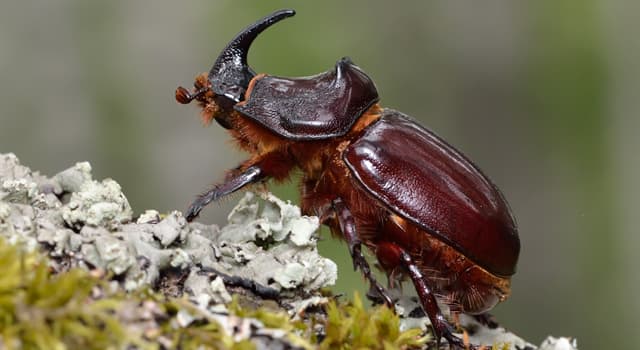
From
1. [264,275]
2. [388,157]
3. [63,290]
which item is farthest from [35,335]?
[388,157]

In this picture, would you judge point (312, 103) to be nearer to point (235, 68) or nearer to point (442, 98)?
point (235, 68)

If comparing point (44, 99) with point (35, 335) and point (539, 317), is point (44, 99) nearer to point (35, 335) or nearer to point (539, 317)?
Result: point (539, 317)

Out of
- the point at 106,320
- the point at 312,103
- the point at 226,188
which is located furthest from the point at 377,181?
the point at 106,320

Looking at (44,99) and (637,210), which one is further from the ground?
(44,99)

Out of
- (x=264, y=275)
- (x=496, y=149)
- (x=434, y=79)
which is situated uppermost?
(x=264, y=275)

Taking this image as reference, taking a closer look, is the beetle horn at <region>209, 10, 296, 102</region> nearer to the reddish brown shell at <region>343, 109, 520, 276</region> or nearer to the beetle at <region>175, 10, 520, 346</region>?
the beetle at <region>175, 10, 520, 346</region>

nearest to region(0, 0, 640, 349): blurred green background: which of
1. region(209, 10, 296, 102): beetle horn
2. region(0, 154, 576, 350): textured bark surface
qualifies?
region(209, 10, 296, 102): beetle horn

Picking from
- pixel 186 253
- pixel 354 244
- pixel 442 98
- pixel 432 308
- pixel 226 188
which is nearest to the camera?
pixel 186 253
